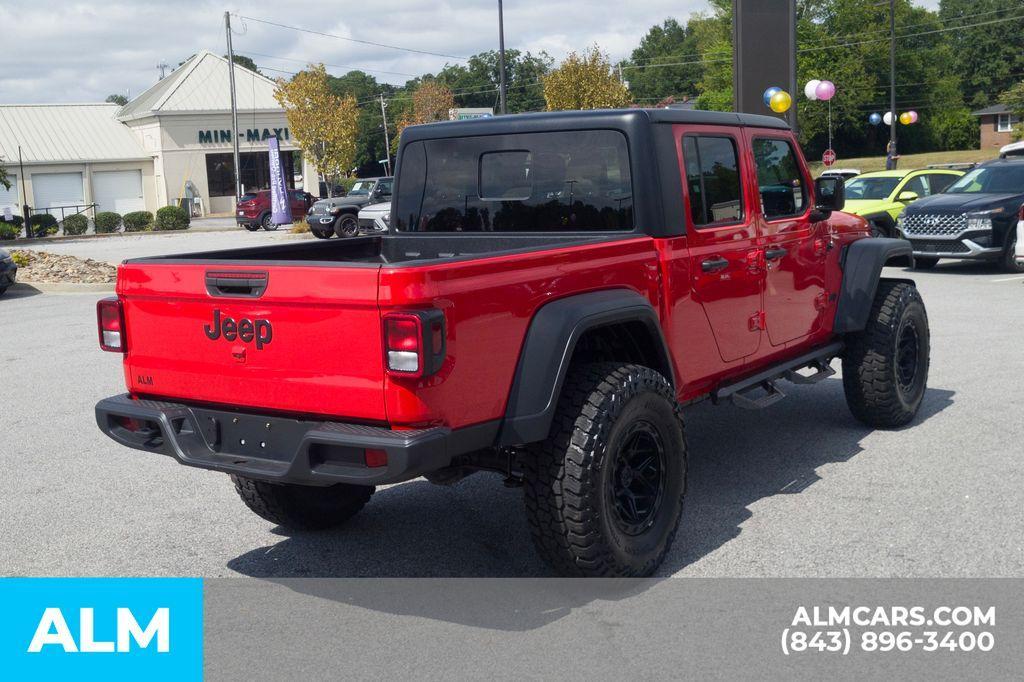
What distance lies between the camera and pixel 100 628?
14.1 ft

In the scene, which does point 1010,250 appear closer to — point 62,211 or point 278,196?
point 278,196

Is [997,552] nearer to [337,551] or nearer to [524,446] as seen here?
[524,446]

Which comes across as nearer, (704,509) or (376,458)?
(376,458)

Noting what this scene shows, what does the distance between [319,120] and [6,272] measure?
37562 mm

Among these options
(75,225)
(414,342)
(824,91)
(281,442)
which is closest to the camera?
(414,342)

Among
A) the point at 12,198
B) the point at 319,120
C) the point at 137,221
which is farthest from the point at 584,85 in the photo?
the point at 12,198

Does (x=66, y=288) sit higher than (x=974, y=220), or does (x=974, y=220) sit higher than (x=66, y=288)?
(x=974, y=220)

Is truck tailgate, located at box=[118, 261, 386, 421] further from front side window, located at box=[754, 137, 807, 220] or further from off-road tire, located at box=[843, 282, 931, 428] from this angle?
off-road tire, located at box=[843, 282, 931, 428]

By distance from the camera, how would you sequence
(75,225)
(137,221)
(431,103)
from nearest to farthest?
(75,225) < (137,221) < (431,103)

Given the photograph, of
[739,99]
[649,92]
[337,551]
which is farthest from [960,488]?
[649,92]

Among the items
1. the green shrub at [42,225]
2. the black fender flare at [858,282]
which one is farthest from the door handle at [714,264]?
the green shrub at [42,225]

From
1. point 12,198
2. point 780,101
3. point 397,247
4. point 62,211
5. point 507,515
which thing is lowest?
point 507,515

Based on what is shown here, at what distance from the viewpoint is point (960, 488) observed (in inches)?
230

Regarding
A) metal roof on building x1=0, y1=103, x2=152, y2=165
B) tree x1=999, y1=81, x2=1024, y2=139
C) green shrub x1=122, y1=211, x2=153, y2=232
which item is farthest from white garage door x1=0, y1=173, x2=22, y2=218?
tree x1=999, y1=81, x2=1024, y2=139
